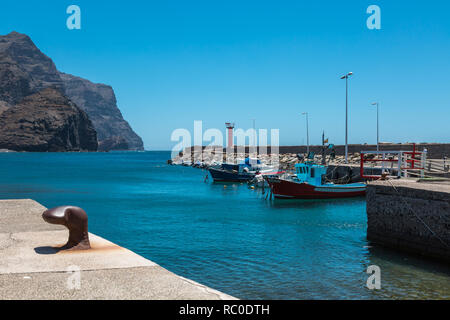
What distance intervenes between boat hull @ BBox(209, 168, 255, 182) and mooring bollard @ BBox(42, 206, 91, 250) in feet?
157

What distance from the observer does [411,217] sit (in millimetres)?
14484

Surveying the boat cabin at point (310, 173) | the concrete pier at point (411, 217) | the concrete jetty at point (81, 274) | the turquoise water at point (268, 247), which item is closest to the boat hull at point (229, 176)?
the boat cabin at point (310, 173)

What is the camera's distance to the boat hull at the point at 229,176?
57.2 m

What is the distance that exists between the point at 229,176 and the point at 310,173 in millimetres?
23084

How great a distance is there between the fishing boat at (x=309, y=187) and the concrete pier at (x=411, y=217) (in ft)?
60.0

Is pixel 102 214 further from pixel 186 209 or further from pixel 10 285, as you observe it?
pixel 10 285

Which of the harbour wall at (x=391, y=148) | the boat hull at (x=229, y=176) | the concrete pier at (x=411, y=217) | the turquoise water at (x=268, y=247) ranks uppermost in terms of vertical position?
the harbour wall at (x=391, y=148)

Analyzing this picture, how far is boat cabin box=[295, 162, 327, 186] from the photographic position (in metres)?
36.0

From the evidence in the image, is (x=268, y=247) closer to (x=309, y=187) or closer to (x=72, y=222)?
(x=72, y=222)

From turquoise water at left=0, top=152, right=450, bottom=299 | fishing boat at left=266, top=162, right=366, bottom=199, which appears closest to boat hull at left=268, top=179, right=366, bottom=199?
fishing boat at left=266, top=162, right=366, bottom=199

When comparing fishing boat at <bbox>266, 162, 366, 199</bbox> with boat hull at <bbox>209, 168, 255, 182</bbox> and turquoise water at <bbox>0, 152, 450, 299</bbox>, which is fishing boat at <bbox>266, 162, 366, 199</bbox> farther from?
boat hull at <bbox>209, 168, 255, 182</bbox>

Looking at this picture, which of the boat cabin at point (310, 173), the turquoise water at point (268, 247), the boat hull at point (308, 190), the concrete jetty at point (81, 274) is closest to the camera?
the concrete jetty at point (81, 274)

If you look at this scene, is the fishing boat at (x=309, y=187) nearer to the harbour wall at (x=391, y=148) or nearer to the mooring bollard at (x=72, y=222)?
the harbour wall at (x=391, y=148)
